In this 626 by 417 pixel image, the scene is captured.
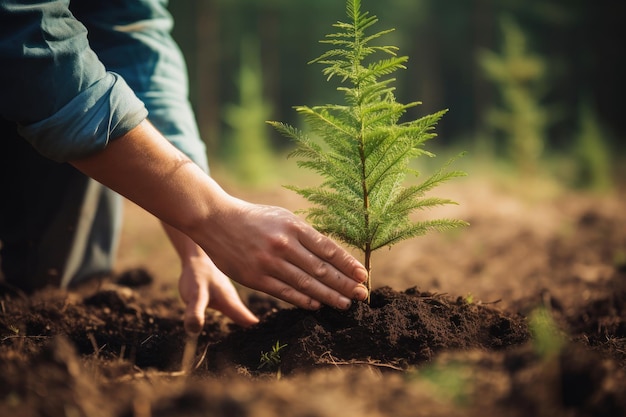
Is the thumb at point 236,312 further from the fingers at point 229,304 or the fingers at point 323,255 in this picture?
the fingers at point 323,255

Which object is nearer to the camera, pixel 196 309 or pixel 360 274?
pixel 360 274

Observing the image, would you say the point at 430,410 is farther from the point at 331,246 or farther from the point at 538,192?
the point at 538,192

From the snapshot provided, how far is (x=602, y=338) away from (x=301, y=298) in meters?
1.35

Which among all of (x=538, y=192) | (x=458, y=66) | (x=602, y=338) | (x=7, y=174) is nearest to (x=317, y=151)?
(x=602, y=338)

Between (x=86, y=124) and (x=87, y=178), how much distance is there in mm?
1582

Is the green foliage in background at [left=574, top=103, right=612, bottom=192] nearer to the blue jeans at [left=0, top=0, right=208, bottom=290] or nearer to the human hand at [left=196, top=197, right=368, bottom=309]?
the blue jeans at [left=0, top=0, right=208, bottom=290]

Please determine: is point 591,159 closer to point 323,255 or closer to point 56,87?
point 323,255

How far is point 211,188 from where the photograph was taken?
2004 millimetres

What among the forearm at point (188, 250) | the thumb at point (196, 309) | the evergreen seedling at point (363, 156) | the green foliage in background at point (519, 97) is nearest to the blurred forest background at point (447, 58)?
the green foliage in background at point (519, 97)

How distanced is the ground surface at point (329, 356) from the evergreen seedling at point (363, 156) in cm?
33

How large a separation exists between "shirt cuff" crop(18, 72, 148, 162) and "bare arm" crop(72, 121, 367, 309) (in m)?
Result: 0.05

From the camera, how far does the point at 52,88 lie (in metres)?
1.89

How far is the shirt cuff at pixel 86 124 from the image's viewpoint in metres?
1.89

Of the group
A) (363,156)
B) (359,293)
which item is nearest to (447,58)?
(363,156)
